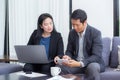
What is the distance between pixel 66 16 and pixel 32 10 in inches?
24.7

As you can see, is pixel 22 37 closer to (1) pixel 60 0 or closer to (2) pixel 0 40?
(2) pixel 0 40

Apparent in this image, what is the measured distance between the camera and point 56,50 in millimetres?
3027

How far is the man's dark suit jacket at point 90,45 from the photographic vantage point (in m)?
2.53

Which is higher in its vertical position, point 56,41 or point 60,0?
point 60,0

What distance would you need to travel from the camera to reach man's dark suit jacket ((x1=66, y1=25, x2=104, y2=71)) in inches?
99.7

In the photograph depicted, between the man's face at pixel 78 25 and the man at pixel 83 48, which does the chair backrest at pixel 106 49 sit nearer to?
the man at pixel 83 48

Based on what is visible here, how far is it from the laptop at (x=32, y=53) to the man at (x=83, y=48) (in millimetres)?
240

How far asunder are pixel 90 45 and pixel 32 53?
0.65 m

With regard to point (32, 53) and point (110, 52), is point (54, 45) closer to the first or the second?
point (32, 53)

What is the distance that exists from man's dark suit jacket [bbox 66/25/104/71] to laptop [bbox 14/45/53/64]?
361 millimetres

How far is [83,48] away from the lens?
2.68m

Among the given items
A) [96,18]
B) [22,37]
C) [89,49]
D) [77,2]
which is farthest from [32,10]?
[89,49]

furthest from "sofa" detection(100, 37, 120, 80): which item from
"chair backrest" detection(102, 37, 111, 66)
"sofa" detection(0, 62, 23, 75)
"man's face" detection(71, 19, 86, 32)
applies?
"sofa" detection(0, 62, 23, 75)

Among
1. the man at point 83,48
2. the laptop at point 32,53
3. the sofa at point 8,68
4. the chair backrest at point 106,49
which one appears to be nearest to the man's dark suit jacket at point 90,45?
the man at point 83,48
